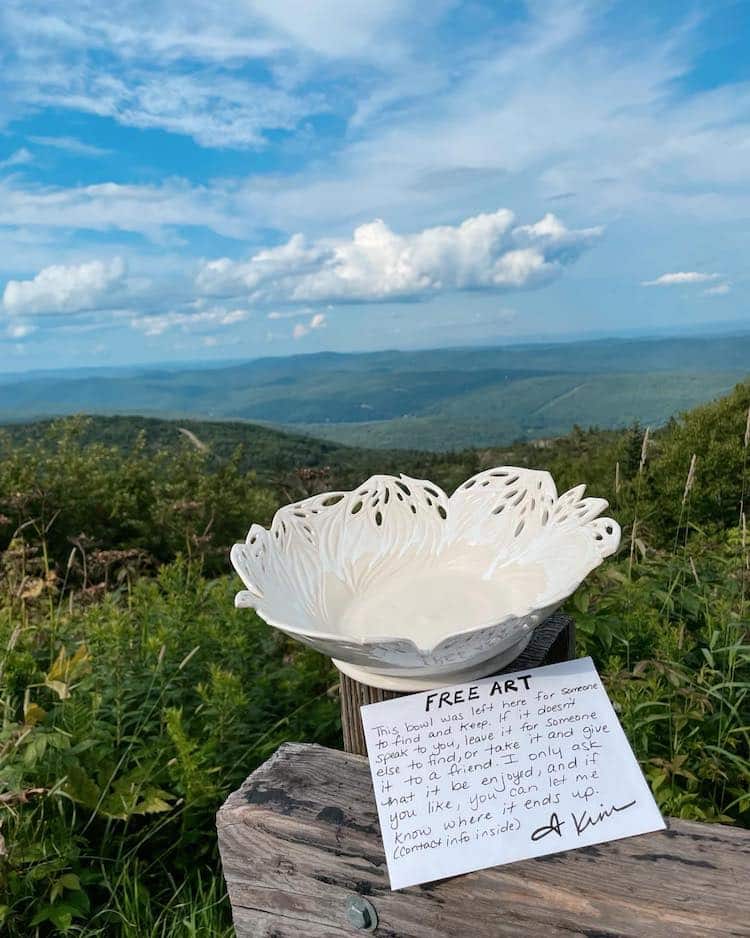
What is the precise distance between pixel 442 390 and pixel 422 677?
2915cm

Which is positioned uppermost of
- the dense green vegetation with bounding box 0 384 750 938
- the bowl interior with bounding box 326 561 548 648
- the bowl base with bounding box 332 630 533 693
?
the bowl interior with bounding box 326 561 548 648

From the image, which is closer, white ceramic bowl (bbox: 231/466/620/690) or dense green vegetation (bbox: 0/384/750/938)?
white ceramic bowl (bbox: 231/466/620/690)

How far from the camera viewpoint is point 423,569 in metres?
1.76

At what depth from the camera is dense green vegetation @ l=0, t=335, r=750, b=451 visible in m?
11.0

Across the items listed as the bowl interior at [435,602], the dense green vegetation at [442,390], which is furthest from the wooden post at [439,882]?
the dense green vegetation at [442,390]

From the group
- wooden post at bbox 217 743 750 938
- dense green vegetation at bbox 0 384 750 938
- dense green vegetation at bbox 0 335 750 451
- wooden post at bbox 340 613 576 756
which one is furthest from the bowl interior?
dense green vegetation at bbox 0 335 750 451

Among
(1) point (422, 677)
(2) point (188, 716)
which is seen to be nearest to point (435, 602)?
(1) point (422, 677)

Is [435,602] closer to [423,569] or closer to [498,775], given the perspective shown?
[423,569]

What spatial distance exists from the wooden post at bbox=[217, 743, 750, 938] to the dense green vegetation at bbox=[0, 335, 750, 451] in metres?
2.23

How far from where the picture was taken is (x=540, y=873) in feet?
4.22

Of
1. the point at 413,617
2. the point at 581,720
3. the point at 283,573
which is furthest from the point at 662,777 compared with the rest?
the point at 283,573

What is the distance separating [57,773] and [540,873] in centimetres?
157

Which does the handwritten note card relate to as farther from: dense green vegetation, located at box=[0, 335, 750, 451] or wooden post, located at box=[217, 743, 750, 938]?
dense green vegetation, located at box=[0, 335, 750, 451]

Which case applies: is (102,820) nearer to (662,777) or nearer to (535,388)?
(662,777)
